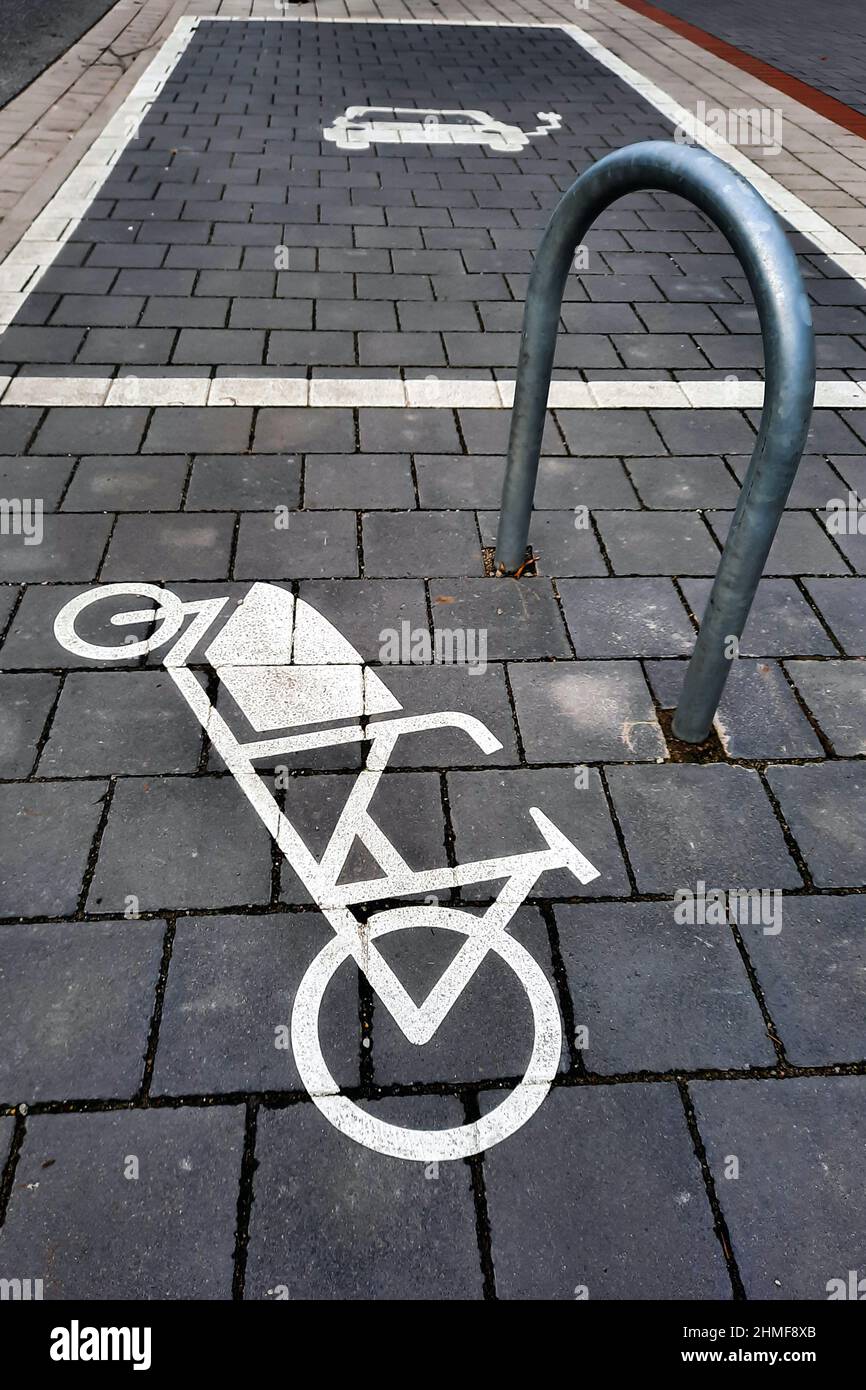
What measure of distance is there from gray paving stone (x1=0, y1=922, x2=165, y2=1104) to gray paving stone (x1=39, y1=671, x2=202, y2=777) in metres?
0.59

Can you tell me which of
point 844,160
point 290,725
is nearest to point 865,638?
point 290,725

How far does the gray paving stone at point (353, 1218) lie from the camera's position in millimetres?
2010

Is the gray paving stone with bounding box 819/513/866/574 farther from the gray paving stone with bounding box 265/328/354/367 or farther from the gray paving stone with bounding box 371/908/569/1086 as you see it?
the gray paving stone with bounding box 265/328/354/367

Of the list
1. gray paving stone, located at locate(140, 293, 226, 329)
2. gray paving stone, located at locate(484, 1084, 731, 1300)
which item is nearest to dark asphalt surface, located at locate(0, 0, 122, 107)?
gray paving stone, located at locate(140, 293, 226, 329)

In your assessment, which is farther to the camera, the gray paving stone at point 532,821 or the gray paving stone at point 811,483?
the gray paving stone at point 811,483

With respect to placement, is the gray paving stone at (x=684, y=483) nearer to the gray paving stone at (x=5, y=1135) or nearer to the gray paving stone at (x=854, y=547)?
the gray paving stone at (x=854, y=547)

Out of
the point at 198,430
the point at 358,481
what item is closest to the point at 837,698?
the point at 358,481

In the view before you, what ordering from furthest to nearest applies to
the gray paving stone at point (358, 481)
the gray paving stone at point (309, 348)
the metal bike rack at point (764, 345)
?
the gray paving stone at point (309, 348)
the gray paving stone at point (358, 481)
the metal bike rack at point (764, 345)

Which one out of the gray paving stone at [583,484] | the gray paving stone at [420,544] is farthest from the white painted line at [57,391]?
the gray paving stone at [583,484]

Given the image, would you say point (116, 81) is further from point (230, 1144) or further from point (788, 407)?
point (230, 1144)

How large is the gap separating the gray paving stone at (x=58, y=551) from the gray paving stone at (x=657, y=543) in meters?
2.08

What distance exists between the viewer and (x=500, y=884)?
2736 mm

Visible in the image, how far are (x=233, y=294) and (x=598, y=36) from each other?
30.8 ft

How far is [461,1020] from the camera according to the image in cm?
243
